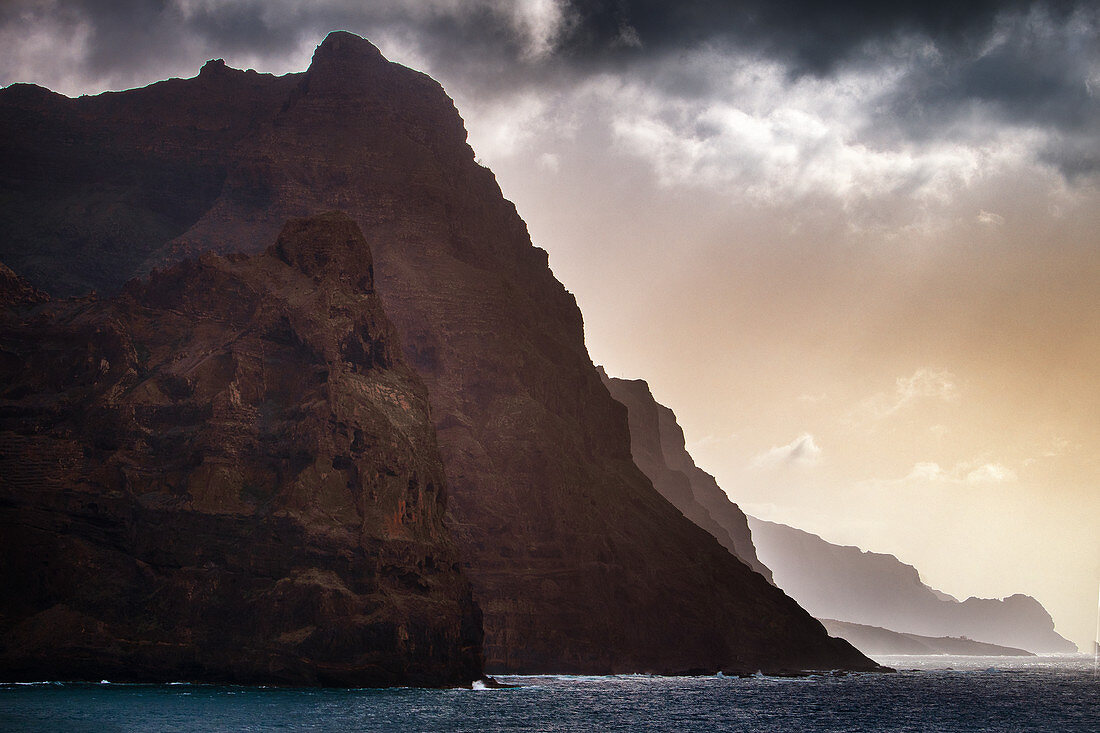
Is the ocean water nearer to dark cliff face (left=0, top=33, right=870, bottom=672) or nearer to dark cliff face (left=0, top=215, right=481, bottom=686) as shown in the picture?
dark cliff face (left=0, top=215, right=481, bottom=686)

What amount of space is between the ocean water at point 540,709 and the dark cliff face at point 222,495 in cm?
458

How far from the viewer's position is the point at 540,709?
99.8 m

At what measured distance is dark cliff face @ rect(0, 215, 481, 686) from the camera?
108 m

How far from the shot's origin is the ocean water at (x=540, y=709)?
258 feet

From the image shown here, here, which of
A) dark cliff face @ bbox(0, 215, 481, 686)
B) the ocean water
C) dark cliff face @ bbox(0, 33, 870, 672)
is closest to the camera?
the ocean water

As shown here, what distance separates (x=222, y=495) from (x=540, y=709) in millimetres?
40401

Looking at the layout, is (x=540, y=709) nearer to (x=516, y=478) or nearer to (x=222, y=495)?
(x=222, y=495)

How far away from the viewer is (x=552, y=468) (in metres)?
174

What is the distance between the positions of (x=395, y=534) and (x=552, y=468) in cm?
5570

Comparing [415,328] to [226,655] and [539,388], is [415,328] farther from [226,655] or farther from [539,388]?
[226,655]

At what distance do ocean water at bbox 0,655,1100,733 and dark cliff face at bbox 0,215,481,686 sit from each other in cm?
458

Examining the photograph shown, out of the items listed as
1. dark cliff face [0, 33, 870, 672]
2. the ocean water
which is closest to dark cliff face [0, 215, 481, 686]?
the ocean water

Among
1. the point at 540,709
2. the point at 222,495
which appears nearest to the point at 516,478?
the point at 222,495

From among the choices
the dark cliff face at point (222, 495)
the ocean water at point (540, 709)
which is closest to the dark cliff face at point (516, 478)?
the ocean water at point (540, 709)
